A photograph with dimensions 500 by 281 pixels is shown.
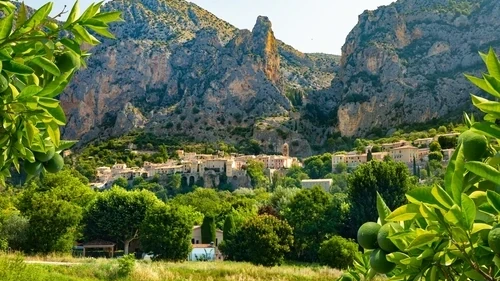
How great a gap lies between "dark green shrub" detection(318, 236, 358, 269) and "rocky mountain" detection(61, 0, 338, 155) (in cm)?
5752

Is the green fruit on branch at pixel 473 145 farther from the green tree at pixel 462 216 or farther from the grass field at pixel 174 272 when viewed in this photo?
the grass field at pixel 174 272

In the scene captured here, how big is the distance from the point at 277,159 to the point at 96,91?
40316 mm

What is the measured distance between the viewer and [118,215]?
28312mm

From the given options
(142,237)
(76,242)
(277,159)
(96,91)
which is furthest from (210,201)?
(96,91)

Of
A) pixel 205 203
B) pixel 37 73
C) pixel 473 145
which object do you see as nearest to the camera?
pixel 473 145

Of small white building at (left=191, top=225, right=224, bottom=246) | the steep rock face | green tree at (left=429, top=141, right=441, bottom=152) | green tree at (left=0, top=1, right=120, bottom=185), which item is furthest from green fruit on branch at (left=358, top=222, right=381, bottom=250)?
the steep rock face

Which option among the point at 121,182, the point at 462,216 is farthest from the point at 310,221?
the point at 121,182

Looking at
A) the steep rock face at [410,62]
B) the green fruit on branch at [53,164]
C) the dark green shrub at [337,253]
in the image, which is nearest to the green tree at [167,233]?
the dark green shrub at [337,253]

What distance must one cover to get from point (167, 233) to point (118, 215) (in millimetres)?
5351

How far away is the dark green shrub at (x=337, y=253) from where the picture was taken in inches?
914

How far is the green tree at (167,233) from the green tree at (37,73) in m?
23.7

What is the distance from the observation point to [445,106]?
67.7 metres

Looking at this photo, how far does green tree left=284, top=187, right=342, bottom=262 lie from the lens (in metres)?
29.1

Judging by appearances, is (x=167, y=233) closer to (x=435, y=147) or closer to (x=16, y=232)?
(x=16, y=232)
